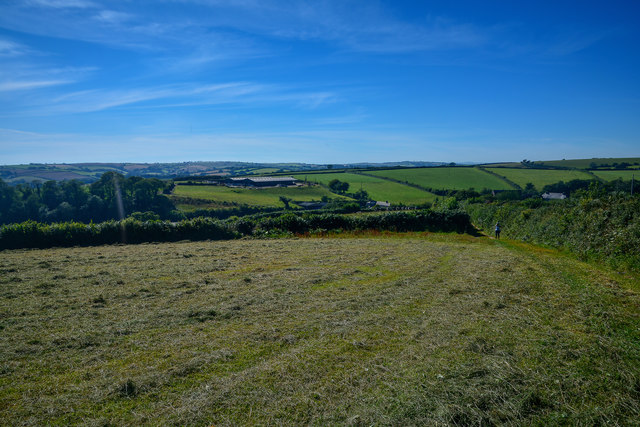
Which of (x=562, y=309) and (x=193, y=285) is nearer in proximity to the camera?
(x=562, y=309)

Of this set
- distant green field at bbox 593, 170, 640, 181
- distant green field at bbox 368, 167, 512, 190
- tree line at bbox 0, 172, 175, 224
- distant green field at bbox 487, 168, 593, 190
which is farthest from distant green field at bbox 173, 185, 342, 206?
distant green field at bbox 593, 170, 640, 181

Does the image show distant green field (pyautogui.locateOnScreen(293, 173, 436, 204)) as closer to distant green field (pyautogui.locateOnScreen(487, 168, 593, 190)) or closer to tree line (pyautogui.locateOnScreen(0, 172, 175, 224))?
distant green field (pyautogui.locateOnScreen(487, 168, 593, 190))

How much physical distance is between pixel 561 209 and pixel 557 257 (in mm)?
6079

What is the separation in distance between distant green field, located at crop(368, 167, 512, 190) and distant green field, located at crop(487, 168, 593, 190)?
12.5 ft

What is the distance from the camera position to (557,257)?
16.0 meters

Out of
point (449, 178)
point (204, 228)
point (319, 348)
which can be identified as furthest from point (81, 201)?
point (449, 178)

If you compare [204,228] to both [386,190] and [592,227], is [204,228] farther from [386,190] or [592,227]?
[386,190]

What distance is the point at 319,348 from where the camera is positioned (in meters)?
6.24

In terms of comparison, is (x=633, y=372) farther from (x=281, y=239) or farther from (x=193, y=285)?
(x=281, y=239)

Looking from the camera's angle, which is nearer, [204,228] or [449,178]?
[204,228]

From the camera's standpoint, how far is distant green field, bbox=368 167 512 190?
76875 mm

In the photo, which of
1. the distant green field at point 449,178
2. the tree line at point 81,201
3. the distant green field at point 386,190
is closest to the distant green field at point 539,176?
the distant green field at point 449,178

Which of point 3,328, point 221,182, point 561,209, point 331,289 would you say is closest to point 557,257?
point 561,209

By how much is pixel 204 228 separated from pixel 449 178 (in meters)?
77.7
